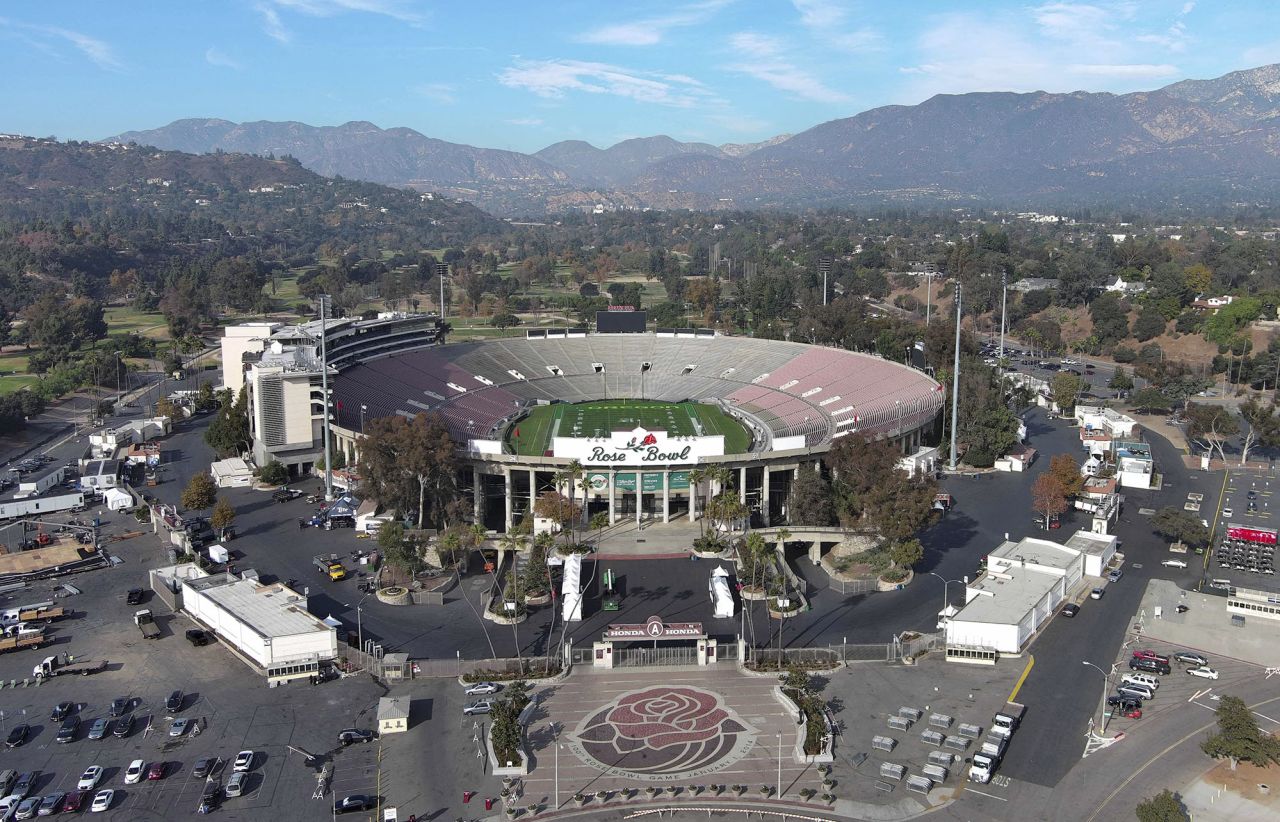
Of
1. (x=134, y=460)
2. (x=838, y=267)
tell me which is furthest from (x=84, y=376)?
(x=838, y=267)

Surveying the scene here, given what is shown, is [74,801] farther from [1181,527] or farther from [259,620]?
[1181,527]

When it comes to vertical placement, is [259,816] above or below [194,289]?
below

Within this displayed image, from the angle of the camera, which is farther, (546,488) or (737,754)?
(546,488)

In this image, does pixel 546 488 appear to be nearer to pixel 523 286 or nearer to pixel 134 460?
pixel 134 460

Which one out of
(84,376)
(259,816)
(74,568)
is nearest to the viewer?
(259,816)

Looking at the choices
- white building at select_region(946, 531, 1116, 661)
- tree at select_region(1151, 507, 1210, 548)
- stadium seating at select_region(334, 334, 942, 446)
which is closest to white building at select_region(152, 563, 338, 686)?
stadium seating at select_region(334, 334, 942, 446)

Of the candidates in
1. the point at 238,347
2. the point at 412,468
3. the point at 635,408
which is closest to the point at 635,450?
the point at 412,468

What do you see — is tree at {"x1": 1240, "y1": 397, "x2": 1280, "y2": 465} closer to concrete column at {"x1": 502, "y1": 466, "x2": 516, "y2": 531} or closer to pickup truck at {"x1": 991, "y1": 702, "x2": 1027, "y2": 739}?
pickup truck at {"x1": 991, "y1": 702, "x2": 1027, "y2": 739}
